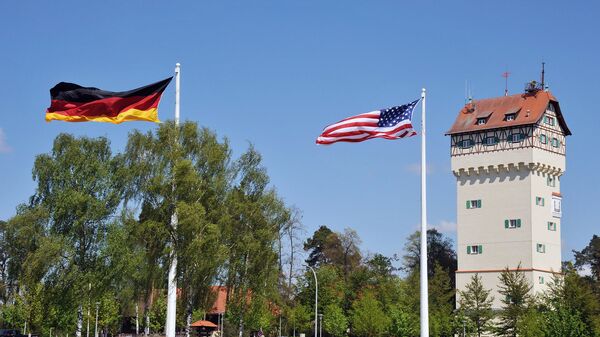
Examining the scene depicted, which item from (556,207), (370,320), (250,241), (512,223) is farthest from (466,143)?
(250,241)

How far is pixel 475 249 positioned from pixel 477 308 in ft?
39.6

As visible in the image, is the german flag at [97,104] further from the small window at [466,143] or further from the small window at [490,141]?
the small window at [466,143]

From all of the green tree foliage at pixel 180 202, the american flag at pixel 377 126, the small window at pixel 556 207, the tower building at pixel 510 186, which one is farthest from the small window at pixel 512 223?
the american flag at pixel 377 126

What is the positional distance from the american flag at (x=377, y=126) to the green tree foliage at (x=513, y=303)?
4854cm

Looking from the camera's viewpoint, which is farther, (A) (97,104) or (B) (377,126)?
(A) (97,104)

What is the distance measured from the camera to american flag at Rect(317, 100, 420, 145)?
28.3 m

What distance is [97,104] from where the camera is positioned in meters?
30.0

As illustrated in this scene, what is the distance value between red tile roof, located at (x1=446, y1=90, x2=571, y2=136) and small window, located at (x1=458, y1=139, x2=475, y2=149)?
1296mm

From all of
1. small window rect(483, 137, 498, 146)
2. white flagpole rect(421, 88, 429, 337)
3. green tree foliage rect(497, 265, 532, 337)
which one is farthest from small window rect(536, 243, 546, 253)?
white flagpole rect(421, 88, 429, 337)

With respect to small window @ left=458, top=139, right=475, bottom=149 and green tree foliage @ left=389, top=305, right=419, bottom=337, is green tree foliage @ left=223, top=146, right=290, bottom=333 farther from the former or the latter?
small window @ left=458, top=139, right=475, bottom=149

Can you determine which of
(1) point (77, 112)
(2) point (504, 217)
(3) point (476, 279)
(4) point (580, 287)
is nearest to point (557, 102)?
(2) point (504, 217)

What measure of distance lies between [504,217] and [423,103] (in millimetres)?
63789

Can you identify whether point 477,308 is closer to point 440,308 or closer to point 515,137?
point 440,308

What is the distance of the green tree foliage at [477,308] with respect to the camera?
79062 millimetres
